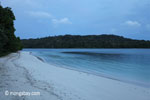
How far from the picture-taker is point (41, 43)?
5148 inches

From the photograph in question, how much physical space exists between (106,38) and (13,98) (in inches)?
4782


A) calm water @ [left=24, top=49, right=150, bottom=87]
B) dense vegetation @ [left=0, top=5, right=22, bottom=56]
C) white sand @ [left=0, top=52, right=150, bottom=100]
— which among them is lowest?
calm water @ [left=24, top=49, right=150, bottom=87]

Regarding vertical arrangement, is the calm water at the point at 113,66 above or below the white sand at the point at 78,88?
below

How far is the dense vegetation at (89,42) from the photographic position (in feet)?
358

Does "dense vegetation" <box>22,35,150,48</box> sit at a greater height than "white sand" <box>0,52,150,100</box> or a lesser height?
greater

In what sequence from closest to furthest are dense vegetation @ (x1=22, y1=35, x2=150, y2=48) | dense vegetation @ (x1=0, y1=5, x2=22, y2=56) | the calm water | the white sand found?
the white sand
the calm water
dense vegetation @ (x1=0, y1=5, x2=22, y2=56)
dense vegetation @ (x1=22, y1=35, x2=150, y2=48)

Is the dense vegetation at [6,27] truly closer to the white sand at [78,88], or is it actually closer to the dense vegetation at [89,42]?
the white sand at [78,88]

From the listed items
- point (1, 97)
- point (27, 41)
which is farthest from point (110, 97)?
point (27, 41)

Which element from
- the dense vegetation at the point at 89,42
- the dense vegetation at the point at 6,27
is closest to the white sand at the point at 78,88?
the dense vegetation at the point at 6,27

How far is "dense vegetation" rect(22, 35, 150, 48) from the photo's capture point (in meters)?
109

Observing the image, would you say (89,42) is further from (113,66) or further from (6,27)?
(113,66)

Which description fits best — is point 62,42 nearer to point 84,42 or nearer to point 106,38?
point 84,42

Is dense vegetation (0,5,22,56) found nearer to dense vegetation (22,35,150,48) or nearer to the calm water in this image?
the calm water

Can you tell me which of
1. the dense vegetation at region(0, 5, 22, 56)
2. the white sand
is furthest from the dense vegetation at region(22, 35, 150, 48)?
the white sand
